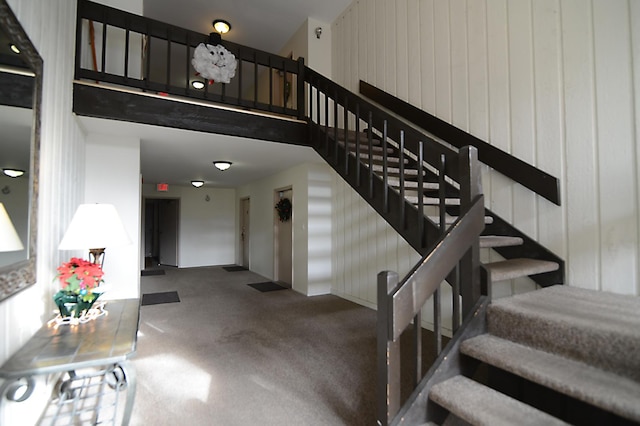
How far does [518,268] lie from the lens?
6.52ft

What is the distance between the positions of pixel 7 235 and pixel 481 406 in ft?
7.14

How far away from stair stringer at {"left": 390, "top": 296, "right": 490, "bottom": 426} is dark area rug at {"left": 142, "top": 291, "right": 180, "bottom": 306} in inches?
169

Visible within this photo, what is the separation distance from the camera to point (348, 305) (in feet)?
14.6

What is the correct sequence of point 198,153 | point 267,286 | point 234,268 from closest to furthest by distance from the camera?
point 198,153
point 267,286
point 234,268

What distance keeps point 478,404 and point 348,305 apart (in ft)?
10.4

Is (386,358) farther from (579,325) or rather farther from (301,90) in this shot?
(301,90)

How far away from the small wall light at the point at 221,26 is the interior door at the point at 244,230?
3.94m

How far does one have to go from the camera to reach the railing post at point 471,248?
1675 millimetres

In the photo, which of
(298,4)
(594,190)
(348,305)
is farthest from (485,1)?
(348,305)

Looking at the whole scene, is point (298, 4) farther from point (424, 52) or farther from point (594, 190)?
point (594, 190)

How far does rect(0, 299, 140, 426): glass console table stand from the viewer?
1257 millimetres

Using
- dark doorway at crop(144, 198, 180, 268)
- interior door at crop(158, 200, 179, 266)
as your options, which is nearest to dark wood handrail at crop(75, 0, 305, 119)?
interior door at crop(158, 200, 179, 266)

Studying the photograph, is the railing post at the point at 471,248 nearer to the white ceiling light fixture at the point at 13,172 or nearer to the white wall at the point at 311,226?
the white ceiling light fixture at the point at 13,172

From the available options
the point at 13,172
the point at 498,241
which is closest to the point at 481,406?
the point at 498,241
